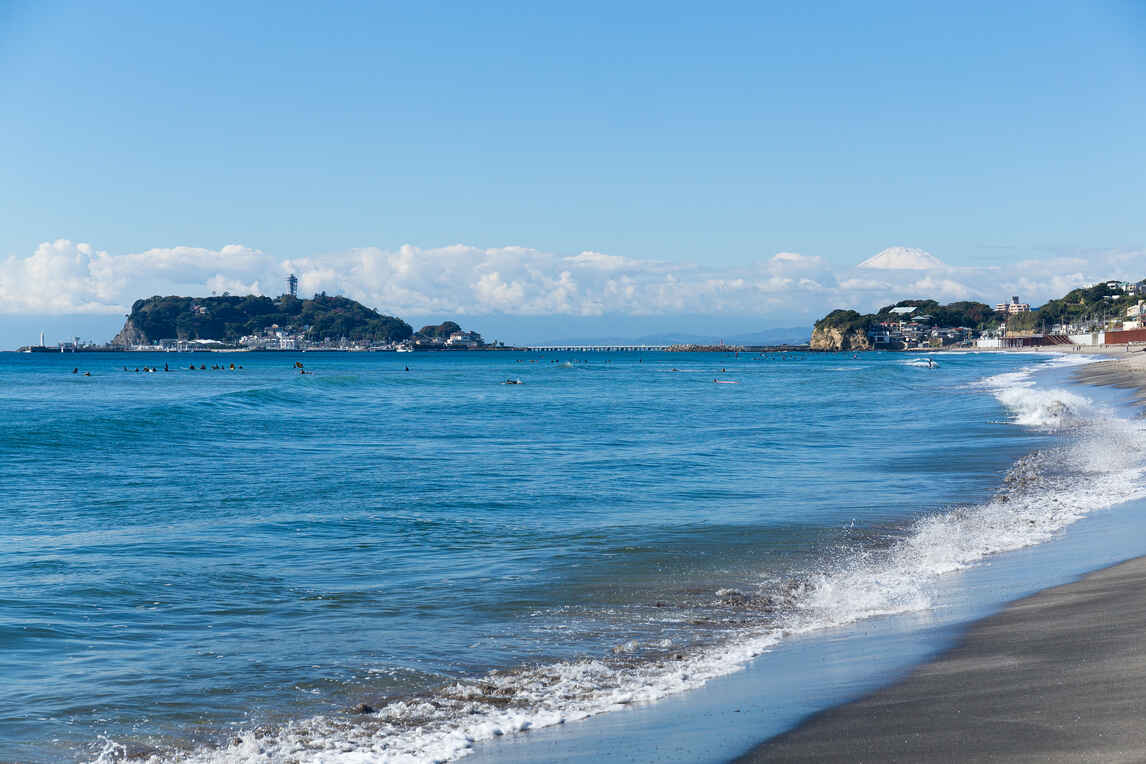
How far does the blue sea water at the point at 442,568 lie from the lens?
6.71m

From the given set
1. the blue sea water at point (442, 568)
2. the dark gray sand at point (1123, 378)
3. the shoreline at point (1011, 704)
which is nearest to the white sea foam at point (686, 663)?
the blue sea water at point (442, 568)

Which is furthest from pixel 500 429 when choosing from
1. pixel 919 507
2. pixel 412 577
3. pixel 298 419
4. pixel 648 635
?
pixel 648 635

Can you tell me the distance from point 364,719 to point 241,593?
170 inches

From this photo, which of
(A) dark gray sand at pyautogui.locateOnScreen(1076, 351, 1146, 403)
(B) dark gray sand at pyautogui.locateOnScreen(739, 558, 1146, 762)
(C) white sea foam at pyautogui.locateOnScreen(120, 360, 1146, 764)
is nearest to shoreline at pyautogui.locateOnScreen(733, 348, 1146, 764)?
(B) dark gray sand at pyautogui.locateOnScreen(739, 558, 1146, 762)

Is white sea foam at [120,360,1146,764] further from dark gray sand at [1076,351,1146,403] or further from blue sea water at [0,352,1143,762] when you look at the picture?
dark gray sand at [1076,351,1146,403]

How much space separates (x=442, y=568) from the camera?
11.3m

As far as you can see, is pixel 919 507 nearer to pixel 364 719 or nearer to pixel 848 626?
pixel 848 626

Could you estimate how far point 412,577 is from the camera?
10.8 meters

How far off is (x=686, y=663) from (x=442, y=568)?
4579 mm

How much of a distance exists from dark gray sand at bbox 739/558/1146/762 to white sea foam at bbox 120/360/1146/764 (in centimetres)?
144

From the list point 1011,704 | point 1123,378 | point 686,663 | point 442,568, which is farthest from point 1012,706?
point 1123,378

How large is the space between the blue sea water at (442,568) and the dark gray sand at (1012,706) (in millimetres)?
1478

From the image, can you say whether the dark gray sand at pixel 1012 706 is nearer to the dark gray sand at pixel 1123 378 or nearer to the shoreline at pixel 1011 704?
the shoreline at pixel 1011 704

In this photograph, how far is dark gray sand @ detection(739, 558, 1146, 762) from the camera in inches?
197
